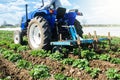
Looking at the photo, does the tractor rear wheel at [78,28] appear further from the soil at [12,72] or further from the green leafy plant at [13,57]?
the soil at [12,72]

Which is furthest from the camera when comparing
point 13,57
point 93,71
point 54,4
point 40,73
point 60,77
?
point 54,4

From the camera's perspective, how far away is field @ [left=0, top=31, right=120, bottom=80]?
22.0ft

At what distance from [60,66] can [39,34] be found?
2803 mm

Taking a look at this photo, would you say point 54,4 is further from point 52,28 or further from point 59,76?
point 59,76

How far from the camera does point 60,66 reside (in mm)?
7695

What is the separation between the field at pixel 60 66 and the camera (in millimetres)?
6719

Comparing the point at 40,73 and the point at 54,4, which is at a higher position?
the point at 54,4

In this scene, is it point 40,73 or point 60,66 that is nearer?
point 40,73

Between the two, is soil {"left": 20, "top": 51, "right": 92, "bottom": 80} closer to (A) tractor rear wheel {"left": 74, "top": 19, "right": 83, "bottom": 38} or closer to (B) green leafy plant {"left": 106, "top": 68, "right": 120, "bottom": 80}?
(B) green leafy plant {"left": 106, "top": 68, "right": 120, "bottom": 80}

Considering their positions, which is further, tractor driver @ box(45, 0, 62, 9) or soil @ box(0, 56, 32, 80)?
tractor driver @ box(45, 0, 62, 9)

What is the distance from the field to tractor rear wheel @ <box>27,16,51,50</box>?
0.33 m

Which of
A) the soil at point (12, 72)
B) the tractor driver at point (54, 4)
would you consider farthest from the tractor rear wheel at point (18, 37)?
the soil at point (12, 72)

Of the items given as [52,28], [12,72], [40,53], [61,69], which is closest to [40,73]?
[61,69]

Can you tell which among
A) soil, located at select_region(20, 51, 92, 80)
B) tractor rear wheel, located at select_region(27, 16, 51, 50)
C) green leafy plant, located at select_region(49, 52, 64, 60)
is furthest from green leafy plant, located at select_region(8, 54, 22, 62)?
green leafy plant, located at select_region(49, 52, 64, 60)
